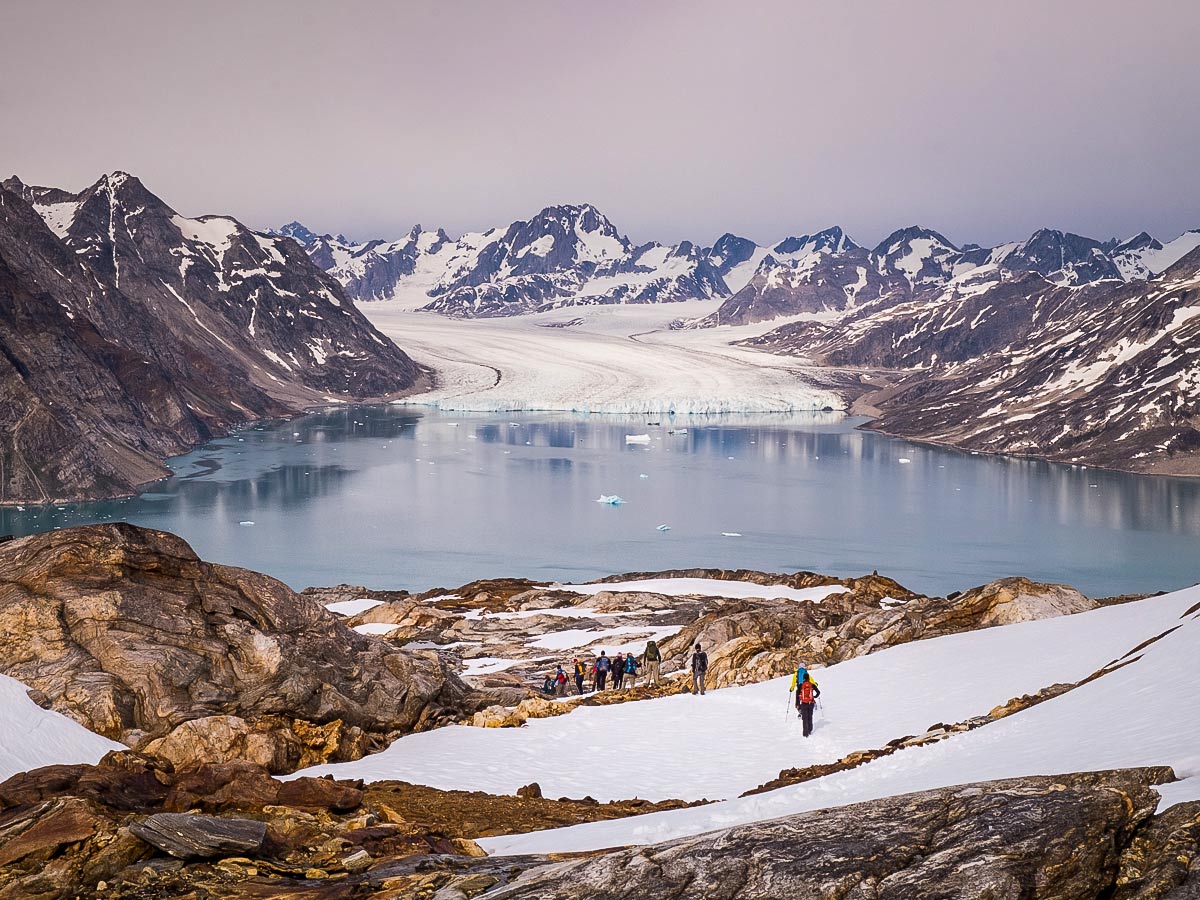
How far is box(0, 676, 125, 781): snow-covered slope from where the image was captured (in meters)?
12.9

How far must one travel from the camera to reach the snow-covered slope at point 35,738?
12898 mm

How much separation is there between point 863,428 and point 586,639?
12775 cm

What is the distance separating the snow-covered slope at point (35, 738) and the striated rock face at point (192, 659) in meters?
0.62

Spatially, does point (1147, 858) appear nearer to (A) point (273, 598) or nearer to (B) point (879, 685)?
(B) point (879, 685)

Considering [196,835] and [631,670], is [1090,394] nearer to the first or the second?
[631,670]

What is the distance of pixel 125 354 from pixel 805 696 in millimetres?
121009

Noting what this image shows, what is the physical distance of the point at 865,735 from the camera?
56.3ft

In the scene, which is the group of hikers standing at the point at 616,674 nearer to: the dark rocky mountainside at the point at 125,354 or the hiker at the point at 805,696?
the hiker at the point at 805,696

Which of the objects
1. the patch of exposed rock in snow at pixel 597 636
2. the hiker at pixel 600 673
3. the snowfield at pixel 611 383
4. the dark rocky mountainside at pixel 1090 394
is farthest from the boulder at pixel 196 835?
the snowfield at pixel 611 383

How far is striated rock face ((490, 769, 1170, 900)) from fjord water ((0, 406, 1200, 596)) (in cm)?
5124

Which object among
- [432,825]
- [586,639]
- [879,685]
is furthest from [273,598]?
[586,639]

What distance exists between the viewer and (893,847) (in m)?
6.46

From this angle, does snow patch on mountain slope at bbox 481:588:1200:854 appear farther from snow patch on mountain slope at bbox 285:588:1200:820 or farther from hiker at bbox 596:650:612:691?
hiker at bbox 596:650:612:691

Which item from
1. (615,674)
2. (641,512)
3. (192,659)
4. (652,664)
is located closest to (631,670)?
(652,664)
